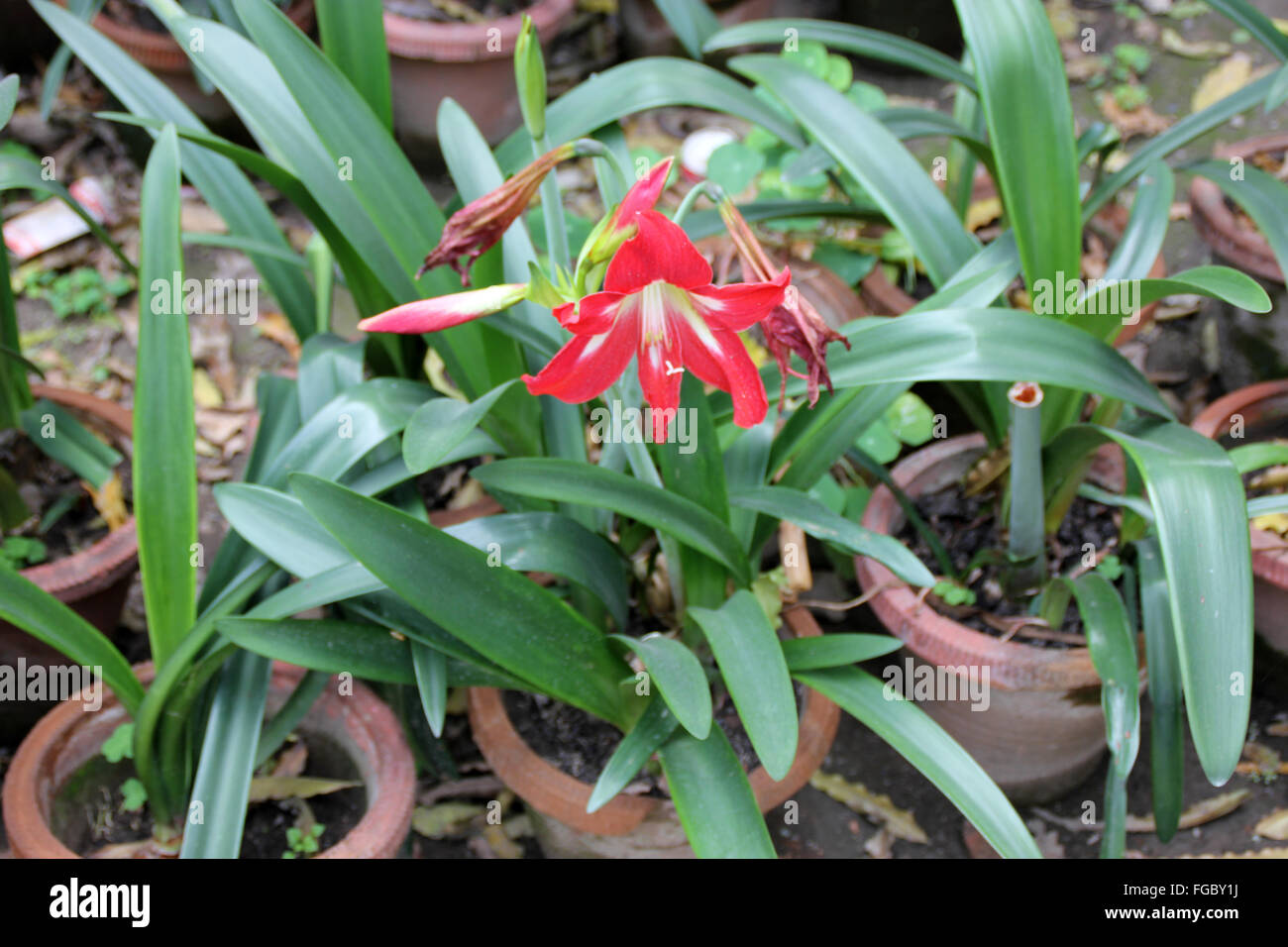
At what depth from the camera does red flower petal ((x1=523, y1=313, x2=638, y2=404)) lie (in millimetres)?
1087

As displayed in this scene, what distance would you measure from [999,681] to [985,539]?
0.30 metres

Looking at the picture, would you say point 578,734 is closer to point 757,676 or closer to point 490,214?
point 757,676

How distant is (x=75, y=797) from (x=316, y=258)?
3.01 ft

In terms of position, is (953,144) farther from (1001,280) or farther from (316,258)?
(316,258)

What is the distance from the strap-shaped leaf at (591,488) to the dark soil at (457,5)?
1793mm

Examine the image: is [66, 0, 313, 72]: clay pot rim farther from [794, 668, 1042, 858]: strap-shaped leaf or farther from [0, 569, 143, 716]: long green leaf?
[794, 668, 1042, 858]: strap-shaped leaf

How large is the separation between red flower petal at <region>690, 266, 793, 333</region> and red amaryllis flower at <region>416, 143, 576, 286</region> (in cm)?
21

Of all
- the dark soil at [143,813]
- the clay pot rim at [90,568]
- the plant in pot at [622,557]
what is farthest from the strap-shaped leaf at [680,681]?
the clay pot rim at [90,568]

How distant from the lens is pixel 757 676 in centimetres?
132

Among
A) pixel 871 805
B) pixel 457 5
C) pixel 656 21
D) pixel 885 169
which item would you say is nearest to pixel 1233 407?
pixel 885 169

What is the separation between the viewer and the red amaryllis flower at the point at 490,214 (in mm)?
1149

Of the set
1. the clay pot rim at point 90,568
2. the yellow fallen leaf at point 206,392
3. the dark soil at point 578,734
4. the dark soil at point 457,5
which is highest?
the dark soil at point 457,5

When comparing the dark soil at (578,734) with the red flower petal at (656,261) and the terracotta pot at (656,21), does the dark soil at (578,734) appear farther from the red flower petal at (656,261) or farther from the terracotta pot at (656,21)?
the terracotta pot at (656,21)

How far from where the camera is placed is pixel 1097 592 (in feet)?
5.31
